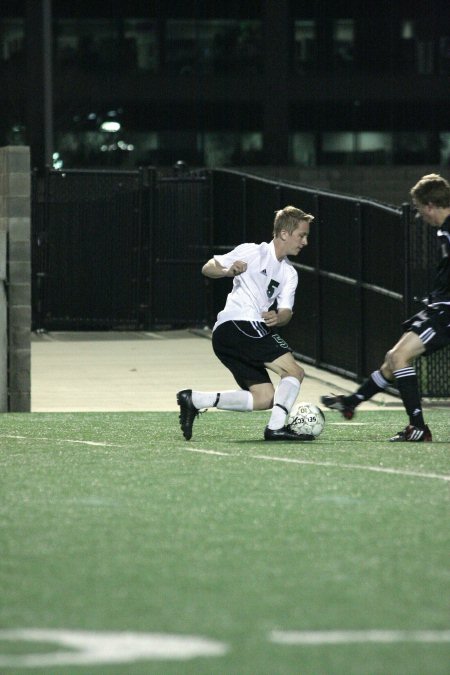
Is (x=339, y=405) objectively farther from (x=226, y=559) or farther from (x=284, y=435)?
(x=226, y=559)

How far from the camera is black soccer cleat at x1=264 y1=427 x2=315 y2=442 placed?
11578 millimetres

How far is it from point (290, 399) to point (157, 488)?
8.37ft

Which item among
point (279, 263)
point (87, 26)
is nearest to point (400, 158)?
point (87, 26)

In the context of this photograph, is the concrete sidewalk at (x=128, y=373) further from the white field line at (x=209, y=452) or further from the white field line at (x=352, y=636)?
the white field line at (x=352, y=636)

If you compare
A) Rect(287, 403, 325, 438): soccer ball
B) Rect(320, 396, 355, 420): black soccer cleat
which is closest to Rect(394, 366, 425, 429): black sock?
Rect(320, 396, 355, 420): black soccer cleat

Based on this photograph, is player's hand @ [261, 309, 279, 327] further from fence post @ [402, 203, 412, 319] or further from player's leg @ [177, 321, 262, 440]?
fence post @ [402, 203, 412, 319]

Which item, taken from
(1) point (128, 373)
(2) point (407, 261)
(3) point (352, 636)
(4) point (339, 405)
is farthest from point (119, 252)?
(3) point (352, 636)

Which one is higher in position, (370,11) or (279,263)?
(370,11)

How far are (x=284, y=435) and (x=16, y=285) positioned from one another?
4712mm

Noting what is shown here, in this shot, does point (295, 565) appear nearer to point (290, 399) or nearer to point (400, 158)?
point (290, 399)

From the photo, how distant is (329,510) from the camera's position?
809 cm

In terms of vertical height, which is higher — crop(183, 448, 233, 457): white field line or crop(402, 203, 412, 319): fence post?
crop(402, 203, 412, 319): fence post

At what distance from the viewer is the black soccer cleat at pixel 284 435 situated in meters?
11.6

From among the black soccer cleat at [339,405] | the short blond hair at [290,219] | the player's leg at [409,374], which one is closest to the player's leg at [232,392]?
the black soccer cleat at [339,405]
